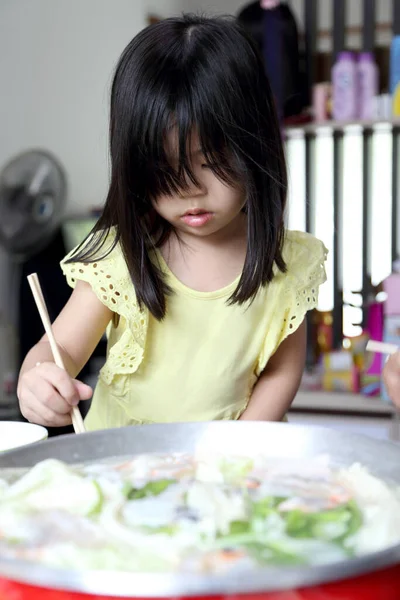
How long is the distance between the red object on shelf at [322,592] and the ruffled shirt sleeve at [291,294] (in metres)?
0.77

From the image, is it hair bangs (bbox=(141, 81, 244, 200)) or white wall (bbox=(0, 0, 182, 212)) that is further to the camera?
white wall (bbox=(0, 0, 182, 212))

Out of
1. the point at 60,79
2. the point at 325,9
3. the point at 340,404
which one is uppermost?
the point at 325,9

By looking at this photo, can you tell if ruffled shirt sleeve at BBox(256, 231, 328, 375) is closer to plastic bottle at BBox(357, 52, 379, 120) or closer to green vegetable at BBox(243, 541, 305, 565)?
green vegetable at BBox(243, 541, 305, 565)

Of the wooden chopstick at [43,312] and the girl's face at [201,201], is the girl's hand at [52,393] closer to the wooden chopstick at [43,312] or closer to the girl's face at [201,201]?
the wooden chopstick at [43,312]

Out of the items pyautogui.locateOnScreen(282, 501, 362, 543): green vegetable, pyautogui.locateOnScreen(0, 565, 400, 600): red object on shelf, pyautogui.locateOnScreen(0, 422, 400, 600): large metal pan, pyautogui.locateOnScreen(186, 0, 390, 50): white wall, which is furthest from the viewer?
pyautogui.locateOnScreen(186, 0, 390, 50): white wall

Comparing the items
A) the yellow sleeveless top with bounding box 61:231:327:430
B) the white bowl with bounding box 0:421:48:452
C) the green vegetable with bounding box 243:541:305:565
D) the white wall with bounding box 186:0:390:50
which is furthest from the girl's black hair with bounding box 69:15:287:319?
the white wall with bounding box 186:0:390:50

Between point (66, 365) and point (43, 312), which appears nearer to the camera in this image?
point (43, 312)

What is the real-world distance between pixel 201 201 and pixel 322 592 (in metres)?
0.66

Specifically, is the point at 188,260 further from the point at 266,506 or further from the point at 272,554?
the point at 272,554

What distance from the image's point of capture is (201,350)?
3.92 ft

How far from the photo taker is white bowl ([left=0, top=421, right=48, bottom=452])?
83cm

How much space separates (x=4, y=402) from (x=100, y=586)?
3398 mm

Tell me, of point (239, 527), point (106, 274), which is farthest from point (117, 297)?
point (239, 527)

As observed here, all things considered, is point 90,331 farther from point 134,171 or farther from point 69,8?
point 69,8
